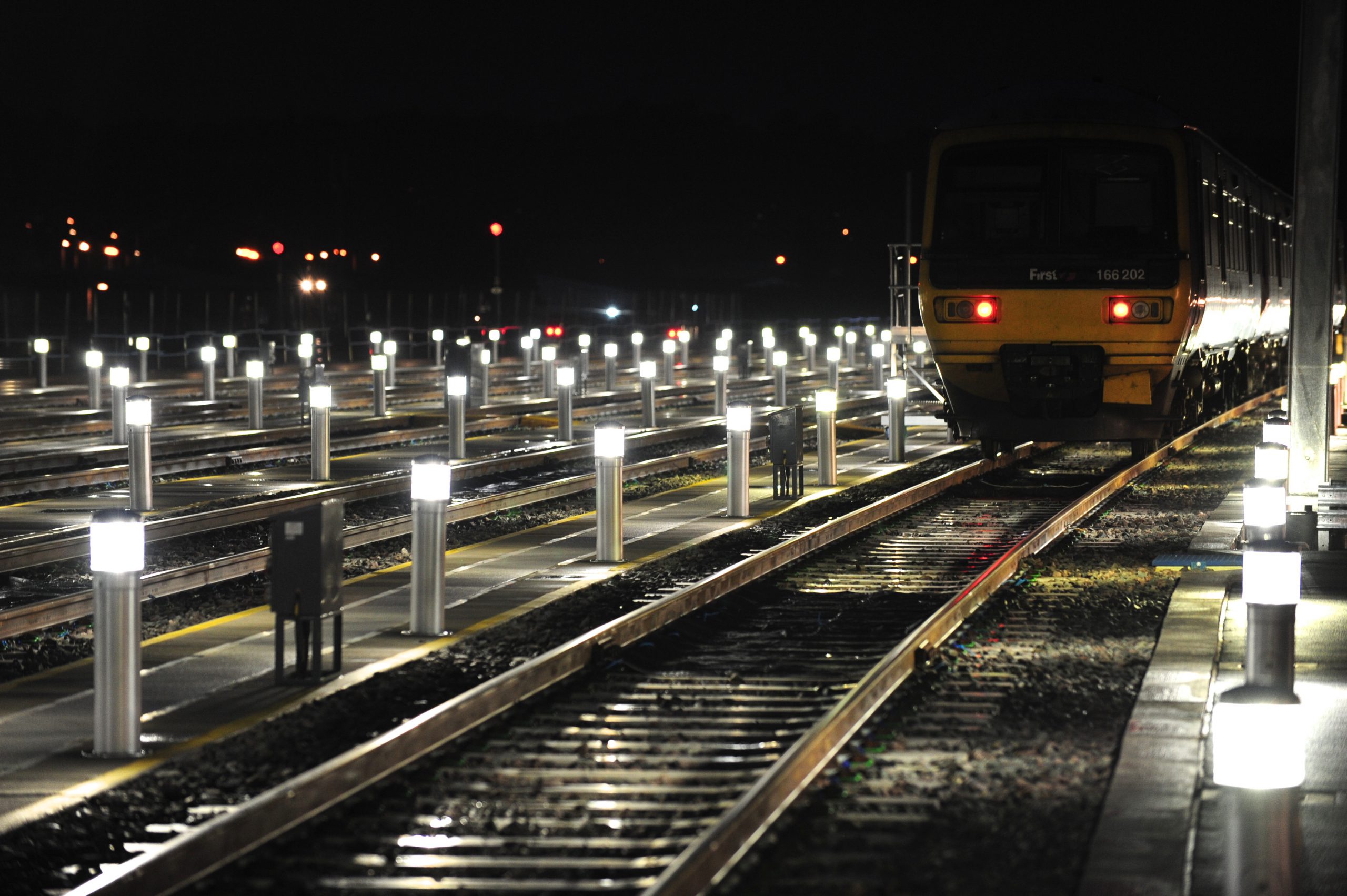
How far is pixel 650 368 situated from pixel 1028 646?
1642cm

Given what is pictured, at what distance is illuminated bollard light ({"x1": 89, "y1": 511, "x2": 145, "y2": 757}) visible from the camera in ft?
24.1

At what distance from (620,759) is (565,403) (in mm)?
16288

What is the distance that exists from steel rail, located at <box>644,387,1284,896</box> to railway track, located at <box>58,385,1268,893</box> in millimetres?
12

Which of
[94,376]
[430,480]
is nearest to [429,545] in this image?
[430,480]

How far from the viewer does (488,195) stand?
95.6m

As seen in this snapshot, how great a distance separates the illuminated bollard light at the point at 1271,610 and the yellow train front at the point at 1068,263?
1206cm

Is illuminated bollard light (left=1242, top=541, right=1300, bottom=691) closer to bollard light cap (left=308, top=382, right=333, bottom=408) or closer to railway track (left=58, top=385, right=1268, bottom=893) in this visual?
railway track (left=58, top=385, right=1268, bottom=893)

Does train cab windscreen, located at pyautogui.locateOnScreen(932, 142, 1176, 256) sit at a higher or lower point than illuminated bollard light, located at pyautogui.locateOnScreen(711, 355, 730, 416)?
higher

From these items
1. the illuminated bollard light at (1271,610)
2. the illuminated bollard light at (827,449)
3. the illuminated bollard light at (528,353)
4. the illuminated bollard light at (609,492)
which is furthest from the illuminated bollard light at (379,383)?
the illuminated bollard light at (1271,610)

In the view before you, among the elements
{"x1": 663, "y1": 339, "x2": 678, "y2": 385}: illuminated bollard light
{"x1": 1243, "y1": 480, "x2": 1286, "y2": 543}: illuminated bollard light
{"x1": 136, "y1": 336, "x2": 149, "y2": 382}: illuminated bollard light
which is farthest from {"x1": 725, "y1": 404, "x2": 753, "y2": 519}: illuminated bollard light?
{"x1": 136, "y1": 336, "x2": 149, "y2": 382}: illuminated bollard light

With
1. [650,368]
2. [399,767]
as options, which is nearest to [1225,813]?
[399,767]

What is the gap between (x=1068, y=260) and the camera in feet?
61.5

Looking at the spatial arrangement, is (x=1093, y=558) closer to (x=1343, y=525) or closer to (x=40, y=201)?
(x=1343, y=525)

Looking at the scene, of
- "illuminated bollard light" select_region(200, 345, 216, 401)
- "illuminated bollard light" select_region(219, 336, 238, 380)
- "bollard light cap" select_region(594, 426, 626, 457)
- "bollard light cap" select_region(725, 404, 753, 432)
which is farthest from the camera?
"illuminated bollard light" select_region(219, 336, 238, 380)
